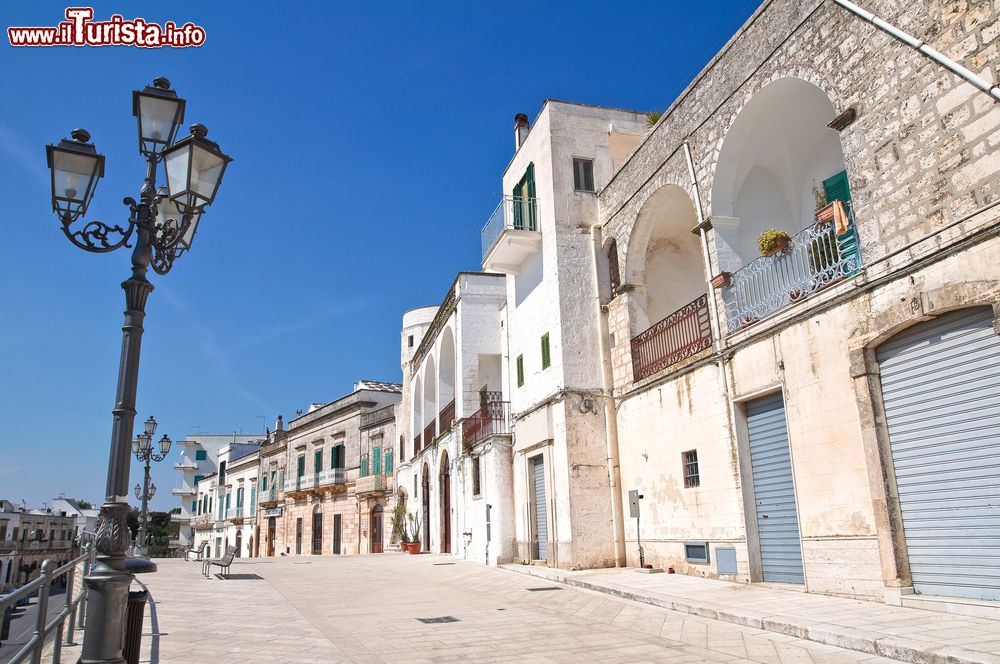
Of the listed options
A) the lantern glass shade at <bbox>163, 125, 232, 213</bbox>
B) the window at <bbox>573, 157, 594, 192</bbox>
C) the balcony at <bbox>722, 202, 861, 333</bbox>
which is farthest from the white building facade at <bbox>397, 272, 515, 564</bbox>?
the lantern glass shade at <bbox>163, 125, 232, 213</bbox>

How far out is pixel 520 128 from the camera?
1855 cm

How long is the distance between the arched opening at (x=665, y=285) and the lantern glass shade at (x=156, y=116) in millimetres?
8830

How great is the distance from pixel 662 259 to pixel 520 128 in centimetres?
593

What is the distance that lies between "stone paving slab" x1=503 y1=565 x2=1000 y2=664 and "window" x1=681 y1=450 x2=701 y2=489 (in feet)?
5.37

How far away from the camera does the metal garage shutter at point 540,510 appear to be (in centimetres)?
1570

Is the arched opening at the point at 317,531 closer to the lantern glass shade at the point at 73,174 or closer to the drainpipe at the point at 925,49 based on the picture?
the lantern glass shade at the point at 73,174

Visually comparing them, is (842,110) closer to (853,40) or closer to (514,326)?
(853,40)

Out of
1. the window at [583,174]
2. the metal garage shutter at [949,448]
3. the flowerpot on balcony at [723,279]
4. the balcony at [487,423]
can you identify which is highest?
the window at [583,174]

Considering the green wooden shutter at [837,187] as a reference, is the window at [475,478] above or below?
below

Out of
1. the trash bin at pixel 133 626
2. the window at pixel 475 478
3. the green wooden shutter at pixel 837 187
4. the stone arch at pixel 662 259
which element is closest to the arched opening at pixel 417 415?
the window at pixel 475 478

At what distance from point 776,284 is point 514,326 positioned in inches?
343

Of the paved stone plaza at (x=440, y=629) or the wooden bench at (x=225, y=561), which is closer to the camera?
the paved stone plaza at (x=440, y=629)

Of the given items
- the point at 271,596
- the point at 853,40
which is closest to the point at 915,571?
the point at 853,40

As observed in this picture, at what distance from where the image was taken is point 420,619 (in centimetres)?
851
